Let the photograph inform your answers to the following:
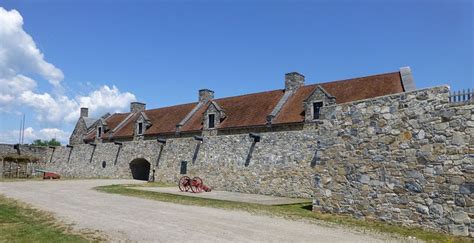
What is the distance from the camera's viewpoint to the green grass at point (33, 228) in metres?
7.98

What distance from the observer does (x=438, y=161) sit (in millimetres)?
9906

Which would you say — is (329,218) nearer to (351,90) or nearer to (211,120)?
(351,90)

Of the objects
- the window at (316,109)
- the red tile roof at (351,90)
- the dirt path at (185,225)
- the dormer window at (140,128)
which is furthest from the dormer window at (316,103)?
the dormer window at (140,128)

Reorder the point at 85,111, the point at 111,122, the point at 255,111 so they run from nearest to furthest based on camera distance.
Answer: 1. the point at 255,111
2. the point at 111,122
3. the point at 85,111

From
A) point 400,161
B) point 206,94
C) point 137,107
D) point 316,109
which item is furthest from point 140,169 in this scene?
point 400,161

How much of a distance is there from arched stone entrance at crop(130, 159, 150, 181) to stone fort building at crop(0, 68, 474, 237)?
0.28 feet

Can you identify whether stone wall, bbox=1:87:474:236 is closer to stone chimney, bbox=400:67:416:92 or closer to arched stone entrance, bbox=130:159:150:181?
stone chimney, bbox=400:67:416:92

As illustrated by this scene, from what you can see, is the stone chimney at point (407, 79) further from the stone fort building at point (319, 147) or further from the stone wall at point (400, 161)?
the stone wall at point (400, 161)

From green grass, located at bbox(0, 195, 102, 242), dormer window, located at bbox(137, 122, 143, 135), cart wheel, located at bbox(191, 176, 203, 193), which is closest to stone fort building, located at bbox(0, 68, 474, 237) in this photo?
dormer window, located at bbox(137, 122, 143, 135)

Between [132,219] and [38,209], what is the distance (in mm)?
3914

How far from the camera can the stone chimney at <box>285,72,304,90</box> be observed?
2512 cm

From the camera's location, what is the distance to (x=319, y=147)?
12945 millimetres

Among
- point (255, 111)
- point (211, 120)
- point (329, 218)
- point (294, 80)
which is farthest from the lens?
point (211, 120)

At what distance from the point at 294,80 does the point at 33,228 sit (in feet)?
61.6
